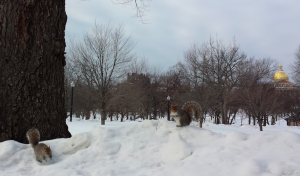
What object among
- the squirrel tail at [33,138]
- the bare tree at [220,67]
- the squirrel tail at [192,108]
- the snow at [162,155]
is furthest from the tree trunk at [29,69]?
the bare tree at [220,67]

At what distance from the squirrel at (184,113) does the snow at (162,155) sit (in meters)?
0.31

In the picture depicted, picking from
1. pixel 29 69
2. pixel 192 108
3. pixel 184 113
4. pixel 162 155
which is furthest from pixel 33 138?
pixel 192 108

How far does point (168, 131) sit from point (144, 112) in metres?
27.5

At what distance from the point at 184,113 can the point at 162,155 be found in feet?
5.34

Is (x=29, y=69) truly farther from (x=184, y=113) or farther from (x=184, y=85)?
(x=184, y=85)

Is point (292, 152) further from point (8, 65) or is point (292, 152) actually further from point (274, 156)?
point (8, 65)

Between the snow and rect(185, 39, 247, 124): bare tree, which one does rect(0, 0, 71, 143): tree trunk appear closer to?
the snow

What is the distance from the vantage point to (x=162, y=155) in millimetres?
3096

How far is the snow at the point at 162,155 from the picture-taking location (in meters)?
2.34

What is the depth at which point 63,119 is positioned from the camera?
457 centimetres

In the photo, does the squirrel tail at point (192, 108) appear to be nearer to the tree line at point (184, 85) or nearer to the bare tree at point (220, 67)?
the tree line at point (184, 85)

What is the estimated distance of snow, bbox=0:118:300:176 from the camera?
2344 millimetres

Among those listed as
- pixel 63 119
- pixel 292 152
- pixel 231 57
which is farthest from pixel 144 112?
pixel 292 152

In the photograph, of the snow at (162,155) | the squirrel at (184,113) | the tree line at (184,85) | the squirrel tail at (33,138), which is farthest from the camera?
the tree line at (184,85)
